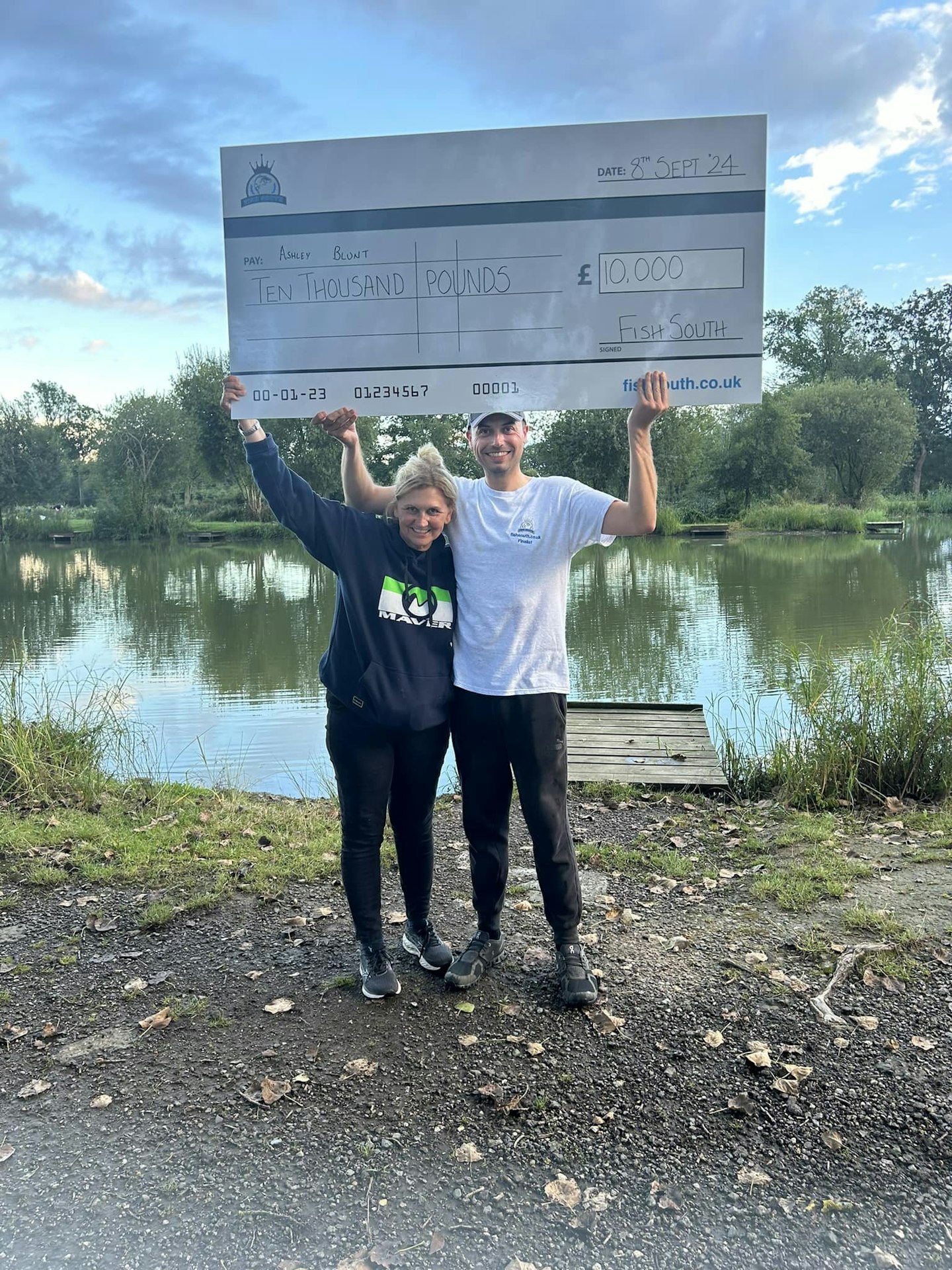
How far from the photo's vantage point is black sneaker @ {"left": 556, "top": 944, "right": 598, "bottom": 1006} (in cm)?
304

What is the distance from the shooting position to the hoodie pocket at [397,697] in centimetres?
291

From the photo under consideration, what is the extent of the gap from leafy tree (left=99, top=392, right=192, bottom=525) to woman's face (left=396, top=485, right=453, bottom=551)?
139ft

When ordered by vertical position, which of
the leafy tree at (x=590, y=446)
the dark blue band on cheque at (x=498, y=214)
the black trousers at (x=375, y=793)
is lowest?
the black trousers at (x=375, y=793)

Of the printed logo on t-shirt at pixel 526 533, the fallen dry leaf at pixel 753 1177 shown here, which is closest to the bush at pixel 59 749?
the printed logo on t-shirt at pixel 526 533

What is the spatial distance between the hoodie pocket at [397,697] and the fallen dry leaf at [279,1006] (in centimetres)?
106

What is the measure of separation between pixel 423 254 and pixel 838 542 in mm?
31018

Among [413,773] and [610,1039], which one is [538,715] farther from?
[610,1039]

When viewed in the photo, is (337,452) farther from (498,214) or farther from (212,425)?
(498,214)

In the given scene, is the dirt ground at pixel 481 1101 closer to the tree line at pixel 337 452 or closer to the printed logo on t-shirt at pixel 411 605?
the printed logo on t-shirt at pixel 411 605

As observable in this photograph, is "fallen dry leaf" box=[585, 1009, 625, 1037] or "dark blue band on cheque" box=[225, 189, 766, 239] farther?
"dark blue band on cheque" box=[225, 189, 766, 239]

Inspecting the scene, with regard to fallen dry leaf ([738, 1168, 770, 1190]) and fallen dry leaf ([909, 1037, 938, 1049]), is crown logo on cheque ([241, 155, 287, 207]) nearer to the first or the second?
fallen dry leaf ([738, 1168, 770, 1190])

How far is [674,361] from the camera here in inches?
126

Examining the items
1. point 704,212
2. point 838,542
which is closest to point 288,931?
point 704,212

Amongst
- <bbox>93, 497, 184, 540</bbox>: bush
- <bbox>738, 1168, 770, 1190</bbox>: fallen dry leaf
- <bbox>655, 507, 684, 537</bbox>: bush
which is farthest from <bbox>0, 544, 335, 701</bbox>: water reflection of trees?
<bbox>655, 507, 684, 537</bbox>: bush
